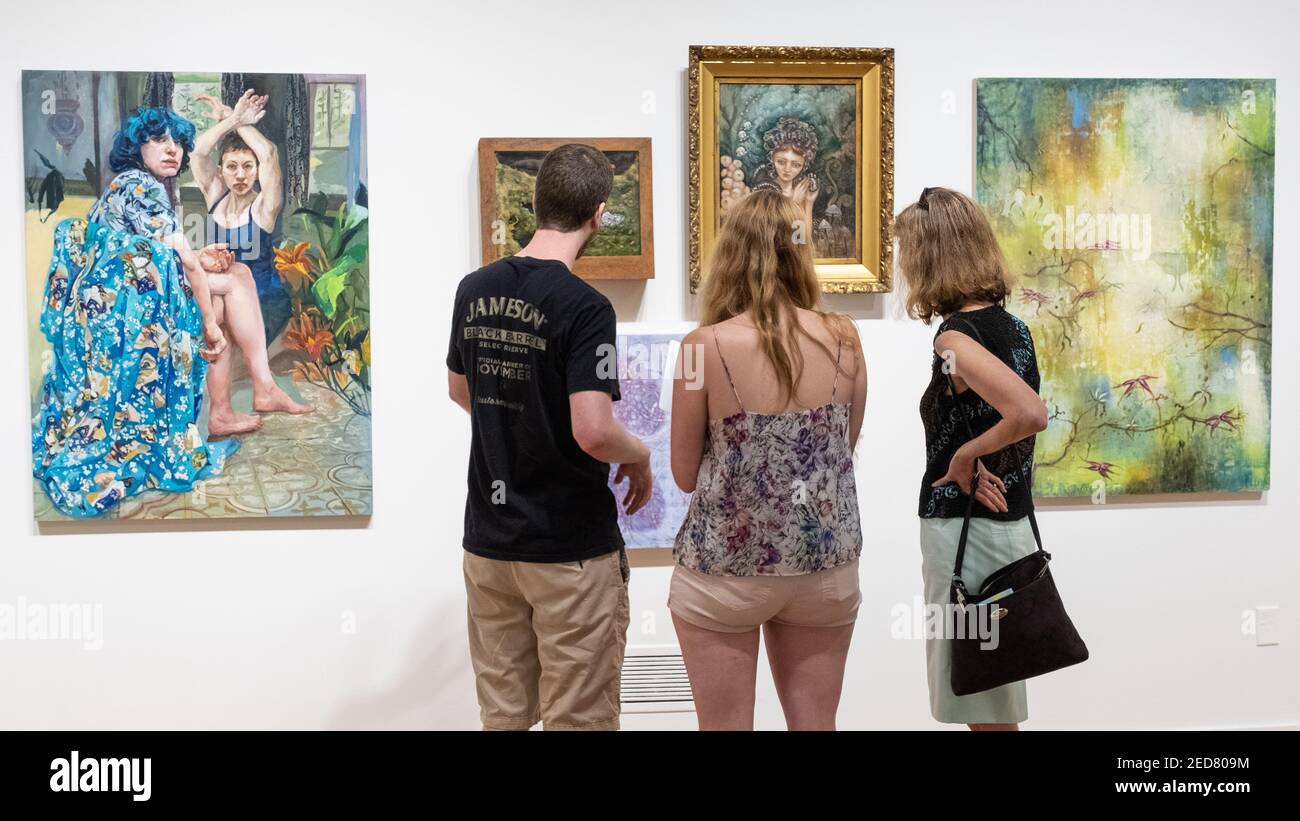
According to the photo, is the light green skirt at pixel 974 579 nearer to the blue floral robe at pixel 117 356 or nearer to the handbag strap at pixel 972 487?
the handbag strap at pixel 972 487

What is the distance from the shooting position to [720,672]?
2.15 meters

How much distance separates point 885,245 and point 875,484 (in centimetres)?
80

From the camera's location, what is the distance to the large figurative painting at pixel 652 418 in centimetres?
335

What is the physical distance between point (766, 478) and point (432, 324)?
1584 mm

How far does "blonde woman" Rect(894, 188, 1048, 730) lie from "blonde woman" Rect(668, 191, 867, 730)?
0.22 m

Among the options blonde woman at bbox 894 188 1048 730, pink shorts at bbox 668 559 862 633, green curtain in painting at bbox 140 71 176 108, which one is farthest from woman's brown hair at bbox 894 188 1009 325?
green curtain in painting at bbox 140 71 176 108

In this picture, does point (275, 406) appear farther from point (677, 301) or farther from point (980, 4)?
point (980, 4)

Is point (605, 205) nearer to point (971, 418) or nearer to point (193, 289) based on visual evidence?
point (193, 289)

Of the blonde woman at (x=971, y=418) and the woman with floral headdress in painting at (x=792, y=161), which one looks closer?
the blonde woman at (x=971, y=418)

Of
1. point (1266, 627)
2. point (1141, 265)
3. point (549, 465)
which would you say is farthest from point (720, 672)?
point (1266, 627)

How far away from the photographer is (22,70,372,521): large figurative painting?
3.18 metres

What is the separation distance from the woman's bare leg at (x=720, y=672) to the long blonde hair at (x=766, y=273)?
0.63 meters

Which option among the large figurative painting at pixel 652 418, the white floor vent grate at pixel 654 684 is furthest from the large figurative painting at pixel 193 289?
the white floor vent grate at pixel 654 684

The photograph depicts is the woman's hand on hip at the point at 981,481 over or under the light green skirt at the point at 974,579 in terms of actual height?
over
